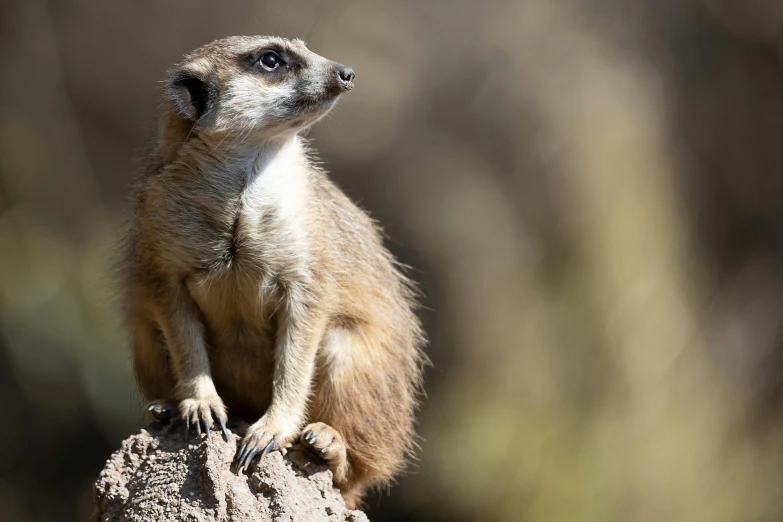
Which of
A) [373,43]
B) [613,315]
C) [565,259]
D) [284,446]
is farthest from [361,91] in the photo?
[284,446]

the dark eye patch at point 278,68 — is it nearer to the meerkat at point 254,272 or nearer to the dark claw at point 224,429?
the meerkat at point 254,272

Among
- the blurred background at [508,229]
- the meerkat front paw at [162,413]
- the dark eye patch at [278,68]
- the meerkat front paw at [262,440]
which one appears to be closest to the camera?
the meerkat front paw at [262,440]

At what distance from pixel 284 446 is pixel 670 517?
14.2 ft

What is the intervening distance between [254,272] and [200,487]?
0.70 m

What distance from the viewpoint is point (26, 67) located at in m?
6.46

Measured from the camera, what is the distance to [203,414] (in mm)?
2916

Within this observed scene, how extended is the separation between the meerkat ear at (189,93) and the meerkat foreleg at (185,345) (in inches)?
22.2

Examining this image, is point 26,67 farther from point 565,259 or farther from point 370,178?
point 565,259

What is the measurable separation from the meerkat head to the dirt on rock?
0.99m

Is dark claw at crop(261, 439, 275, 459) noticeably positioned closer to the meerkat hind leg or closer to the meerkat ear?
the meerkat hind leg

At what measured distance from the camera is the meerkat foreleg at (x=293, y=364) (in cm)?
305

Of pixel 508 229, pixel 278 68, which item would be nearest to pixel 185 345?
pixel 278 68

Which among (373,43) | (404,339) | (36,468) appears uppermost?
(373,43)

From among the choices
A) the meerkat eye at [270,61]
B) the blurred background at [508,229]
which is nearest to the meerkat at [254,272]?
the meerkat eye at [270,61]
